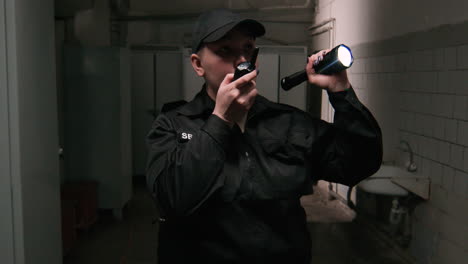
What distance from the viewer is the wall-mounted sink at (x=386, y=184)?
2.75 meters

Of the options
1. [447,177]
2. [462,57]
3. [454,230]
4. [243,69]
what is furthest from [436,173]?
[243,69]

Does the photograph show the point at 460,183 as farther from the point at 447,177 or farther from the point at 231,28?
the point at 231,28

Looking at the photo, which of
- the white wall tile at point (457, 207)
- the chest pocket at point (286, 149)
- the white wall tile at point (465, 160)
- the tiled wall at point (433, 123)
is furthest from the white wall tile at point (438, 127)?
the chest pocket at point (286, 149)

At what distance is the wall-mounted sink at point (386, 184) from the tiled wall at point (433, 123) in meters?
0.14

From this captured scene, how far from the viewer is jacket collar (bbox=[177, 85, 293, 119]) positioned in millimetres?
1178

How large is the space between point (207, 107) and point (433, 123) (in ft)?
6.16

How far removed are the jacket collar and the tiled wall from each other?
1.48 metres

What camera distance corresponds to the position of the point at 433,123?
2553mm

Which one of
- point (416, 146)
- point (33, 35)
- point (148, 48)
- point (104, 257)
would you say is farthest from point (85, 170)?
point (416, 146)

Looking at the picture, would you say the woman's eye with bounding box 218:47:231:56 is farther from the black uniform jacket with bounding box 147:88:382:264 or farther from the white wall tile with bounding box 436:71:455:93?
the white wall tile with bounding box 436:71:455:93

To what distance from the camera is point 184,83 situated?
459 centimetres

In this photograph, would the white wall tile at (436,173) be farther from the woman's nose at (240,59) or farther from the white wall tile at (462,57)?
the woman's nose at (240,59)

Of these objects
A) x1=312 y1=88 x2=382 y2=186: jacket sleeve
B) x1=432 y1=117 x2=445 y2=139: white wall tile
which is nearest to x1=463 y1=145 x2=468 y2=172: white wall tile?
x1=432 y1=117 x2=445 y2=139: white wall tile

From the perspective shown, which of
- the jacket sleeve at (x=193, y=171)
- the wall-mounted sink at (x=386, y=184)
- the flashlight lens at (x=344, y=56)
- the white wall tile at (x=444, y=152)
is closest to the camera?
the jacket sleeve at (x=193, y=171)
